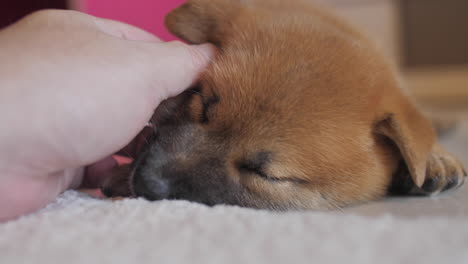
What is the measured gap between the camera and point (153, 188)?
1.18 m

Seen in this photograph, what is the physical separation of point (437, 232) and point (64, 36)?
89 cm

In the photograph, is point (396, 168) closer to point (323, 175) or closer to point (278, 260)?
point (323, 175)

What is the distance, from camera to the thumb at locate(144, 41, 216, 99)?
3.78 feet

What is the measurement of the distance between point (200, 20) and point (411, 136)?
2.46 ft

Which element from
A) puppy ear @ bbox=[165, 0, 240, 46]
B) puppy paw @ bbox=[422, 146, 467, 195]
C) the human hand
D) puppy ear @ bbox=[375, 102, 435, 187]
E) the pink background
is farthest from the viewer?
the pink background

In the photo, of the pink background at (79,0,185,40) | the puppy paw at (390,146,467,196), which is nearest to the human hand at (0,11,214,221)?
the puppy paw at (390,146,467,196)

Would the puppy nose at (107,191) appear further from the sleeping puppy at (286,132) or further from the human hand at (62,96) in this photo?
the human hand at (62,96)

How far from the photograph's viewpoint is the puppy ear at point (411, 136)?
1278 mm

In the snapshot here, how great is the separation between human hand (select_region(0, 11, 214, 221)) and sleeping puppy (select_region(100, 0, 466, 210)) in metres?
0.16

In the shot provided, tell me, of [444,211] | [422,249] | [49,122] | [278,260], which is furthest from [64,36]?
[444,211]

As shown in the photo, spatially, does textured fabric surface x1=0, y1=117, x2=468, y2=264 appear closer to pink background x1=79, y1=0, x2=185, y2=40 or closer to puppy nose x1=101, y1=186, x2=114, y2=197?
puppy nose x1=101, y1=186, x2=114, y2=197

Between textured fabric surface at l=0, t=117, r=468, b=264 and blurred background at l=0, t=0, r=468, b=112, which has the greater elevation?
textured fabric surface at l=0, t=117, r=468, b=264

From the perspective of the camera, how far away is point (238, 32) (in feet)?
4.74

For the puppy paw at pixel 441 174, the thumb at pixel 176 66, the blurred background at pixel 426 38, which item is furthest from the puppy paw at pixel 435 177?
the blurred background at pixel 426 38
